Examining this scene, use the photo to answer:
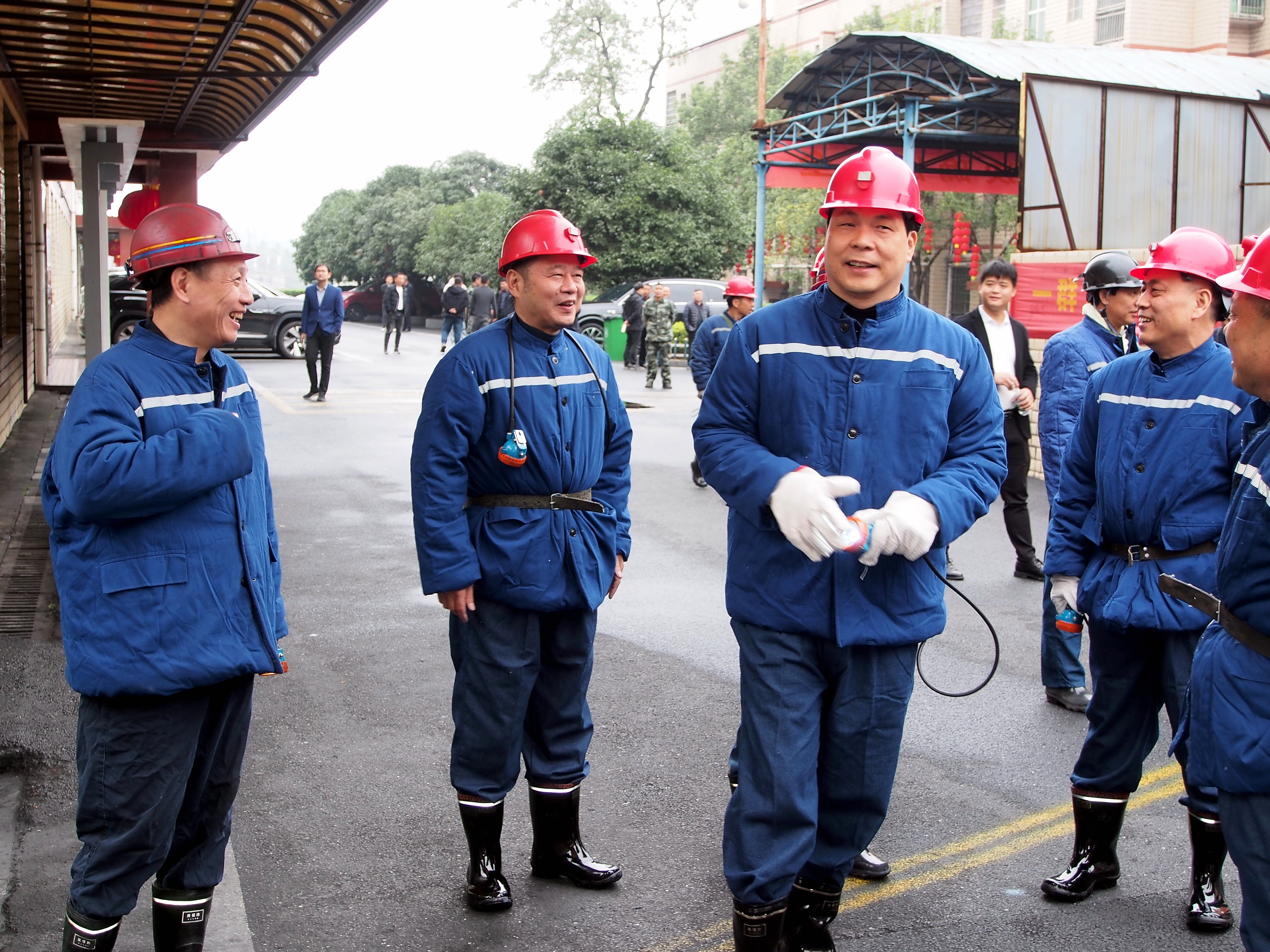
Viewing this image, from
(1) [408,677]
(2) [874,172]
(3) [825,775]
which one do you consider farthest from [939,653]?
(2) [874,172]

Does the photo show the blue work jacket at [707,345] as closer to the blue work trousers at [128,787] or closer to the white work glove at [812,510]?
the white work glove at [812,510]

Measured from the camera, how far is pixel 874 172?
124 inches

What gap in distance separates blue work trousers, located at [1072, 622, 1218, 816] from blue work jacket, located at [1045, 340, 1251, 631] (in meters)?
0.10

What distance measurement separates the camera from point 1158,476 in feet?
12.0

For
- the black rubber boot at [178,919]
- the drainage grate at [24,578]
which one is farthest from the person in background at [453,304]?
the black rubber boot at [178,919]

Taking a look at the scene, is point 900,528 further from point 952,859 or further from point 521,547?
point 952,859

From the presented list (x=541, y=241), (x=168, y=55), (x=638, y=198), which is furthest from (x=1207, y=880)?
(x=638, y=198)

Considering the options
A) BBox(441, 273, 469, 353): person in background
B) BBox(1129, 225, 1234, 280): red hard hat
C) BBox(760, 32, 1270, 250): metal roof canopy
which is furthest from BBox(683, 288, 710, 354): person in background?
BBox(1129, 225, 1234, 280): red hard hat

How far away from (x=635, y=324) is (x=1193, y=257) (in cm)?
2176

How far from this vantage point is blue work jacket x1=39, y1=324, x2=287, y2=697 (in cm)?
274

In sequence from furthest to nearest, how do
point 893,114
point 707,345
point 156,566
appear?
point 893,114 → point 707,345 → point 156,566

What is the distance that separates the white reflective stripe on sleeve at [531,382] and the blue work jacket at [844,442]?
650 millimetres

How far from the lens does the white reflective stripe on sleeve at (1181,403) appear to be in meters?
3.64

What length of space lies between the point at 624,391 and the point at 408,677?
15610 mm
